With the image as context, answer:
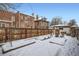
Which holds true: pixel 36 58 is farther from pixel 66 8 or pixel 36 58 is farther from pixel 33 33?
pixel 66 8

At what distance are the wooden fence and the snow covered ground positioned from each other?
0.07 m

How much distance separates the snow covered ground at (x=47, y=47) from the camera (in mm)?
3219

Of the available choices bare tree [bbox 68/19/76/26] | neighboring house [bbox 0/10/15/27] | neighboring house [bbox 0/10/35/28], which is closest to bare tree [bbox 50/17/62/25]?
bare tree [bbox 68/19/76/26]

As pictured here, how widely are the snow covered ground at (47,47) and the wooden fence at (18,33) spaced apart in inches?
2.6

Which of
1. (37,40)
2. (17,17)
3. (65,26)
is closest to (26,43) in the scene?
(37,40)

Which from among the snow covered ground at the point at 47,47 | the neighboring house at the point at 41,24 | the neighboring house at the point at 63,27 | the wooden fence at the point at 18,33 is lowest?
the snow covered ground at the point at 47,47

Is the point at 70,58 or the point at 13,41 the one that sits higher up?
the point at 13,41

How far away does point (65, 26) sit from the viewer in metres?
3.34

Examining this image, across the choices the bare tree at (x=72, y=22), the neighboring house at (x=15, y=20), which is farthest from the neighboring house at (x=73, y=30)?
the neighboring house at (x=15, y=20)

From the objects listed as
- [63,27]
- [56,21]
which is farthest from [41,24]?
[63,27]

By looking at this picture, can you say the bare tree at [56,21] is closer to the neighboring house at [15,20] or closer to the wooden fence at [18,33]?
the wooden fence at [18,33]

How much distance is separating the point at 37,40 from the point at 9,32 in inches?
18.6

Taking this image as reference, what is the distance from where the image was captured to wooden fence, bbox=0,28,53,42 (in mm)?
3207

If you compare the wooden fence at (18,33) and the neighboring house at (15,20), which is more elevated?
the neighboring house at (15,20)
